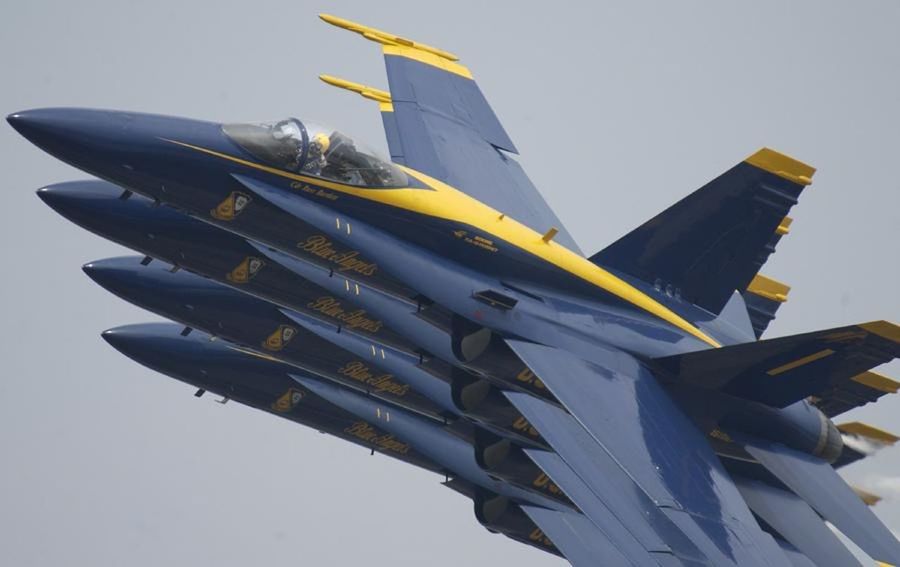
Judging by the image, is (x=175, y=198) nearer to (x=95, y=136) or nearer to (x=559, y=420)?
(x=95, y=136)

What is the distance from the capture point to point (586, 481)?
24.7m

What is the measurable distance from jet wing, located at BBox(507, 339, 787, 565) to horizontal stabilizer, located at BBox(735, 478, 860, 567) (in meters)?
1.78

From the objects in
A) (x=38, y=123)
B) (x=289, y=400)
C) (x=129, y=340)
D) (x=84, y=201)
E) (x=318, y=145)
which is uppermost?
(x=318, y=145)

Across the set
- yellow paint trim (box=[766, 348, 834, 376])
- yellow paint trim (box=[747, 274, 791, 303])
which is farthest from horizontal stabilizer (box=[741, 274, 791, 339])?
yellow paint trim (box=[766, 348, 834, 376])

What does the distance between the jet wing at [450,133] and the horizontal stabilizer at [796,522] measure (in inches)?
213

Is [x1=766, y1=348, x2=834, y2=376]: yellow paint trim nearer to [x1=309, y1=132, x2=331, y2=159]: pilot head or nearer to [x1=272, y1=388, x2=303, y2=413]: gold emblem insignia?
[x1=309, y1=132, x2=331, y2=159]: pilot head

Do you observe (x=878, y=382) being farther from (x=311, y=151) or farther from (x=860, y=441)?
(x=311, y=151)

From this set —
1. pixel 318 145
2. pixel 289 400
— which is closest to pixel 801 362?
pixel 318 145

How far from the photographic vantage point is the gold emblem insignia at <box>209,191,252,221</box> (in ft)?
79.6

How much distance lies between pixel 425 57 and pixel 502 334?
10.9 m

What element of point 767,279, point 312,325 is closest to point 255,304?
point 312,325

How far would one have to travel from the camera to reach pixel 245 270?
86.8 ft

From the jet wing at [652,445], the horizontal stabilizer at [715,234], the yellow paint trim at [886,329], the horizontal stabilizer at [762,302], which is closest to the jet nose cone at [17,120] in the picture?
the jet wing at [652,445]

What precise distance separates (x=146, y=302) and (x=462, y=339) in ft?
21.2
